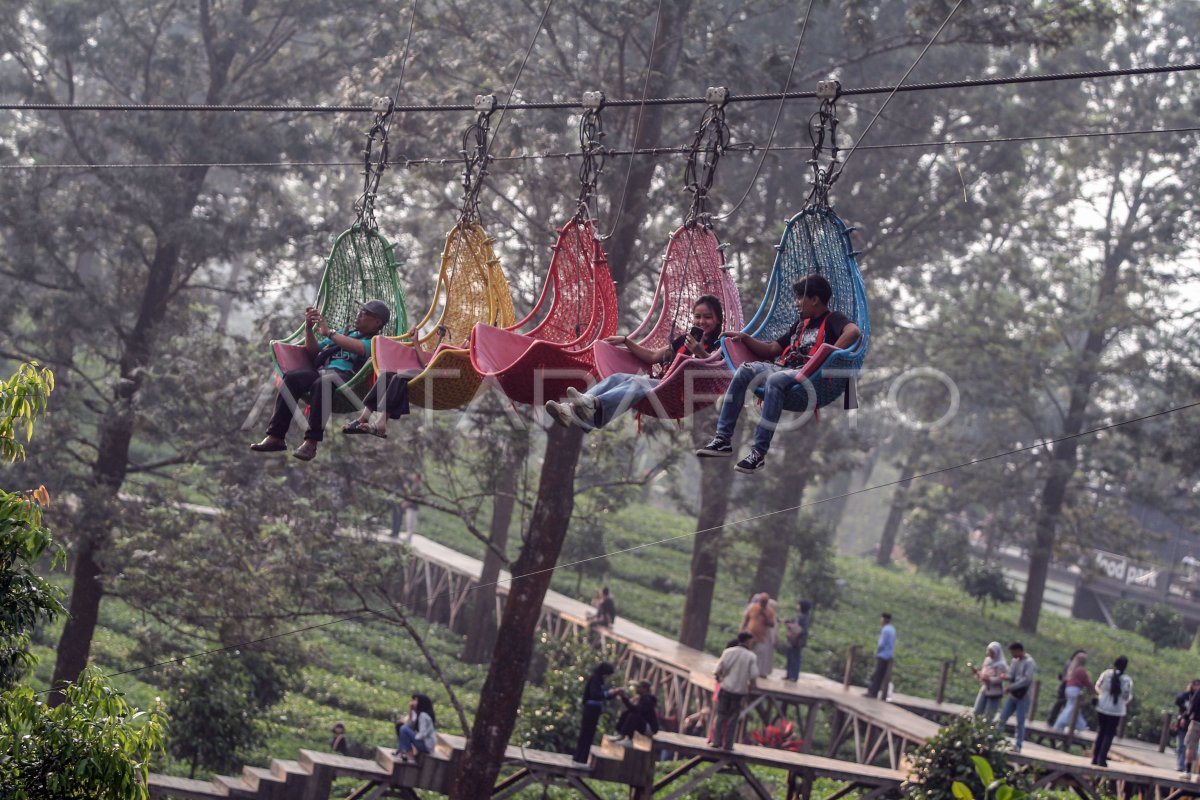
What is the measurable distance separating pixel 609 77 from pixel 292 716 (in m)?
10.4

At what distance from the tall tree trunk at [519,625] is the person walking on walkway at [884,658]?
19.8ft

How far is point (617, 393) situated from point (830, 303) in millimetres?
1274

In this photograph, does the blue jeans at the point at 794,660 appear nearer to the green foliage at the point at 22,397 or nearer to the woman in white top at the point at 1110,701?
the woman in white top at the point at 1110,701

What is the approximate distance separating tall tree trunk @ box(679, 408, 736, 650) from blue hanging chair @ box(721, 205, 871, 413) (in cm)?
1421

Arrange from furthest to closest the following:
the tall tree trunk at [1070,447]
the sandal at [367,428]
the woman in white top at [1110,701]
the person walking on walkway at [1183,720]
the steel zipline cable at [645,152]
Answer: the tall tree trunk at [1070,447] < the person walking on walkway at [1183,720] < the woman in white top at [1110,701] < the sandal at [367,428] < the steel zipline cable at [645,152]

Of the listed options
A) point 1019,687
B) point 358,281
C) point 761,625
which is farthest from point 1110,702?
point 358,281

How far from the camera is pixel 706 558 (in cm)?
2325

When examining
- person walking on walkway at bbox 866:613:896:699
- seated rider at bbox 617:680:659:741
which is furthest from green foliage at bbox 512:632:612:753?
person walking on walkway at bbox 866:613:896:699

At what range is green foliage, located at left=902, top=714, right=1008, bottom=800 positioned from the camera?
46.2ft

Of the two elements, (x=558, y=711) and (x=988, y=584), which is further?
(x=988, y=584)

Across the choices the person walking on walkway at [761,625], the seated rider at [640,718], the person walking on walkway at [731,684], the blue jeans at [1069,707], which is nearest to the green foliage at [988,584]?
the blue jeans at [1069,707]

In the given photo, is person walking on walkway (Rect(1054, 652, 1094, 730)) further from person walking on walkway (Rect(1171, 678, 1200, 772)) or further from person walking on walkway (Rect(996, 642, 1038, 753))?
person walking on walkway (Rect(996, 642, 1038, 753))

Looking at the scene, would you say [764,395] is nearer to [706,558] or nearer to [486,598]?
[706,558]

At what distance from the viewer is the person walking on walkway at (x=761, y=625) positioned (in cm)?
1767
